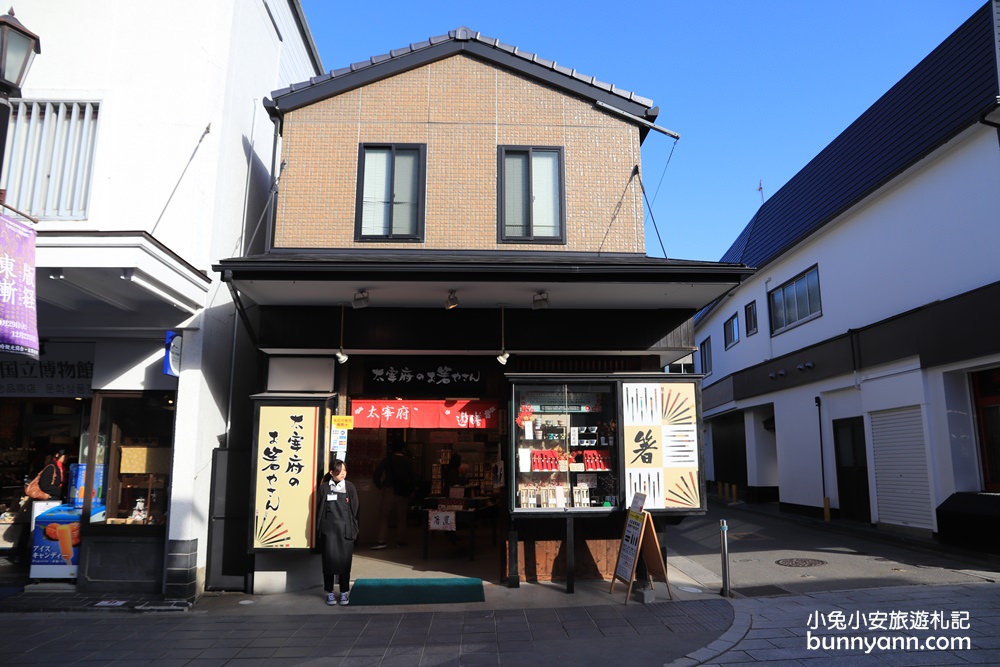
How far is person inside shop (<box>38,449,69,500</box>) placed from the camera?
34.7 ft

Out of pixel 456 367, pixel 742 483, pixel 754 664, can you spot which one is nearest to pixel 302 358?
pixel 456 367

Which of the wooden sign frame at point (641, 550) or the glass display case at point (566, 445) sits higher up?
the glass display case at point (566, 445)

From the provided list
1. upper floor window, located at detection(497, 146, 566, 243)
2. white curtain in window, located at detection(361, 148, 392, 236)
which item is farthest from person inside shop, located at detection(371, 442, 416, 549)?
upper floor window, located at detection(497, 146, 566, 243)

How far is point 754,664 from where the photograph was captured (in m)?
6.37

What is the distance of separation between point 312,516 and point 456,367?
3.16 m

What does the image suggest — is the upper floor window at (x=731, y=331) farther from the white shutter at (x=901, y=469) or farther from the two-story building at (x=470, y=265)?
the two-story building at (x=470, y=265)

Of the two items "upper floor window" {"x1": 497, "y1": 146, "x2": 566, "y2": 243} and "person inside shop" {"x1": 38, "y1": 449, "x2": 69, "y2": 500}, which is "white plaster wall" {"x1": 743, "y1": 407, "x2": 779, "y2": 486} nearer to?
"upper floor window" {"x1": 497, "y1": 146, "x2": 566, "y2": 243}

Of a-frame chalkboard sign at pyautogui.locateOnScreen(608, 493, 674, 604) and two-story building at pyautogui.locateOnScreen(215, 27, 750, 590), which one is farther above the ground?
two-story building at pyautogui.locateOnScreen(215, 27, 750, 590)

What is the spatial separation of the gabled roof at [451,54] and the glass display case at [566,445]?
5282 millimetres

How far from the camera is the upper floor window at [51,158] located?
9695 mm

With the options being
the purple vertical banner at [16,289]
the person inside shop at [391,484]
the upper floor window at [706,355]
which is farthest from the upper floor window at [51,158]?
the upper floor window at [706,355]

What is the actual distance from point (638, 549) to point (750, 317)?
17896mm

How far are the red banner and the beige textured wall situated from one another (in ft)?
8.65

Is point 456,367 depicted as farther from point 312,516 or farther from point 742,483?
point 742,483
